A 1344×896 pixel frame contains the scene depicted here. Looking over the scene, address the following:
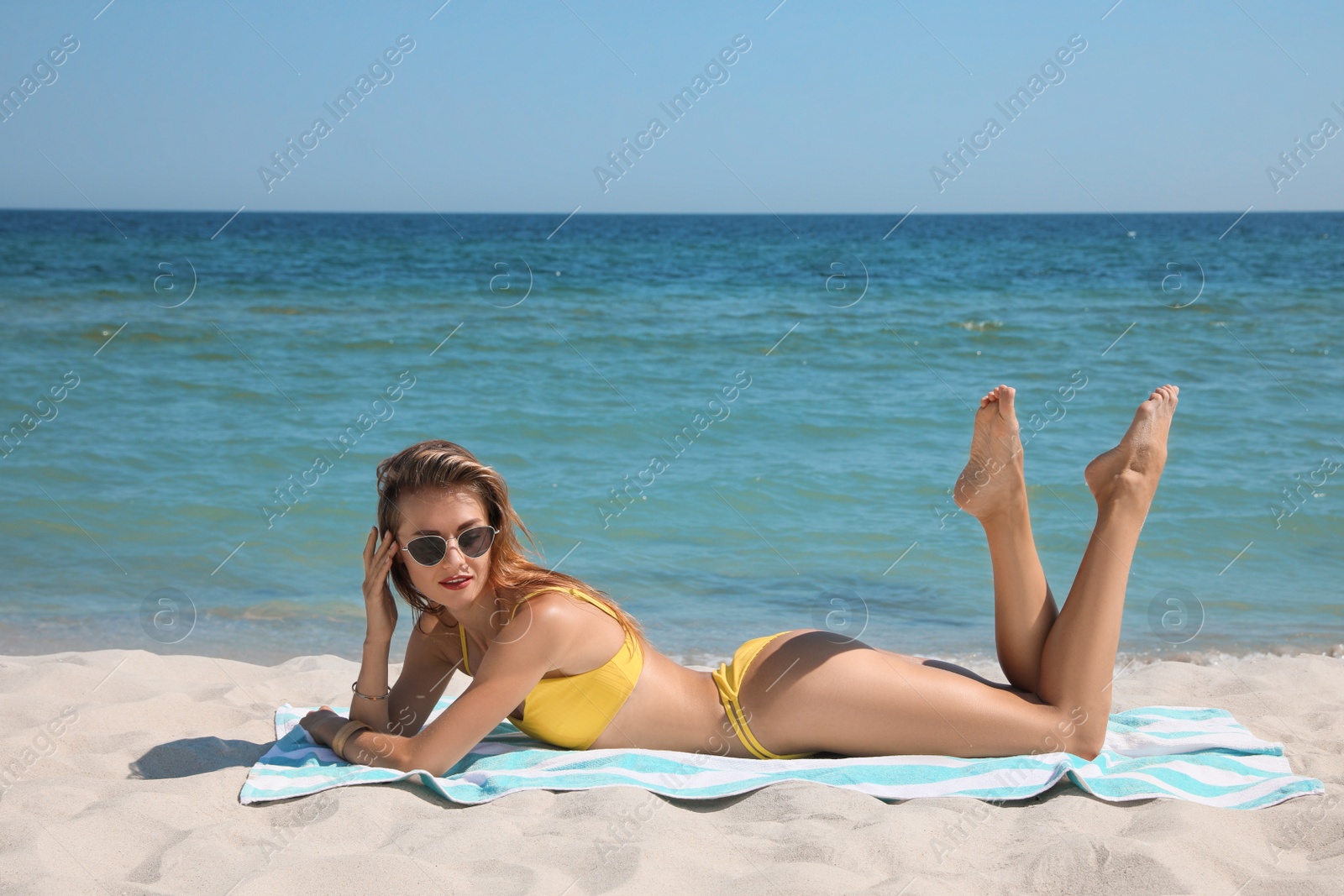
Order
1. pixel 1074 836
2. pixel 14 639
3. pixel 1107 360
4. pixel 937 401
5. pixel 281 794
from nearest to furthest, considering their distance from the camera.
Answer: pixel 1074 836, pixel 281 794, pixel 14 639, pixel 937 401, pixel 1107 360

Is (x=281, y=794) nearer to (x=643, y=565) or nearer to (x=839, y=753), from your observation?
(x=839, y=753)

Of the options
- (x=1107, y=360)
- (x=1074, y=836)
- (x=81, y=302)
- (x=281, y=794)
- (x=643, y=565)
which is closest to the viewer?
(x=1074, y=836)

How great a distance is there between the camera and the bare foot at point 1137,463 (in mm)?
3258

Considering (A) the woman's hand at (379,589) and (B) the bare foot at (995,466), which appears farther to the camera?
(B) the bare foot at (995,466)

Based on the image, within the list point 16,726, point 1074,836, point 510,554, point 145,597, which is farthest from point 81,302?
point 1074,836

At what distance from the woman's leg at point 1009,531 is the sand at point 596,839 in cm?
47

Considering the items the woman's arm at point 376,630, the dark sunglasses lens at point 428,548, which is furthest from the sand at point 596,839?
the dark sunglasses lens at point 428,548

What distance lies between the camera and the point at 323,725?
11.1 feet

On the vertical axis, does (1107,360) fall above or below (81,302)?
below

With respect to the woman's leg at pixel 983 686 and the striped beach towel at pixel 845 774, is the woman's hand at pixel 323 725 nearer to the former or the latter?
the striped beach towel at pixel 845 774

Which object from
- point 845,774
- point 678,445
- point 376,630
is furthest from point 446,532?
point 678,445

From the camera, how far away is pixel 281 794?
3.01m

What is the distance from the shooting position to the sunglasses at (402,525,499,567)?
3.08m

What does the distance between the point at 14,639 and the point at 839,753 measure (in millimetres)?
4226
